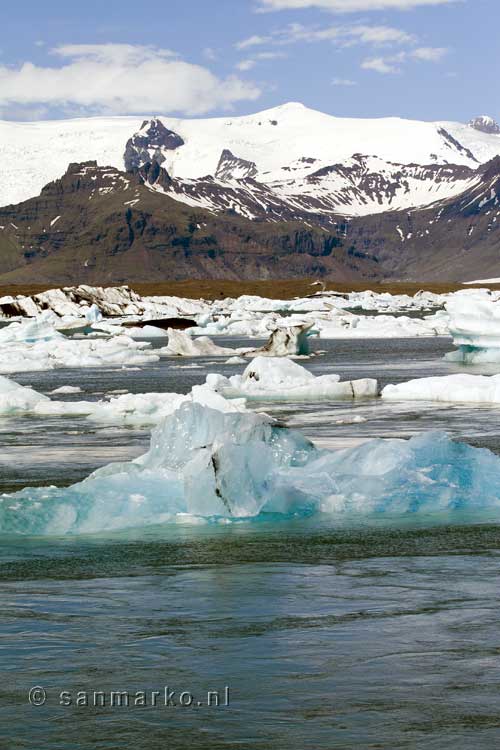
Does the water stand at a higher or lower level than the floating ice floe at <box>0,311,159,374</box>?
lower

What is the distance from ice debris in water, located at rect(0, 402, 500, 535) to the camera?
11820mm

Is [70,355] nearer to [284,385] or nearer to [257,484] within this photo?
[284,385]

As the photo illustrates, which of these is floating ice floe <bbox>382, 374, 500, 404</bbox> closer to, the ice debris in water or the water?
the ice debris in water

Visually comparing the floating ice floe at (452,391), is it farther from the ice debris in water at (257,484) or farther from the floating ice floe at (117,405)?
the ice debris in water at (257,484)

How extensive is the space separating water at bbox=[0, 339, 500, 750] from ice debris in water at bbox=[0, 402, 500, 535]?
358 mm

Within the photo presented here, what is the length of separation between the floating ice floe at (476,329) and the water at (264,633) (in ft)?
92.0

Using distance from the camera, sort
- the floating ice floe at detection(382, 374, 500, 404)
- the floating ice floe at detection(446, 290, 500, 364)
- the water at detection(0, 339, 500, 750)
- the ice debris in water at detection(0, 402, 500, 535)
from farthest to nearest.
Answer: the floating ice floe at detection(446, 290, 500, 364), the floating ice floe at detection(382, 374, 500, 404), the ice debris in water at detection(0, 402, 500, 535), the water at detection(0, 339, 500, 750)

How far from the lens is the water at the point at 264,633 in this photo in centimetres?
607

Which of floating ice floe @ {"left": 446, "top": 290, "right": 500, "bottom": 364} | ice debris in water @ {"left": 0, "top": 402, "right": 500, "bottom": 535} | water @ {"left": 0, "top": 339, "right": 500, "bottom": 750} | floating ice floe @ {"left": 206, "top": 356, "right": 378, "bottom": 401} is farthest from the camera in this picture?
floating ice floe @ {"left": 446, "top": 290, "right": 500, "bottom": 364}

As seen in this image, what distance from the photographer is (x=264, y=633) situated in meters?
7.82

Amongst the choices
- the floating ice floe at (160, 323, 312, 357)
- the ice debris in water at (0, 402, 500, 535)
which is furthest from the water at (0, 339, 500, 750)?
the floating ice floe at (160, 323, 312, 357)

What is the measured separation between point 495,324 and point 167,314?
65.9 meters

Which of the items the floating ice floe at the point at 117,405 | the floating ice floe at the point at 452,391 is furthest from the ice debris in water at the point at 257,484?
the floating ice floe at the point at 452,391

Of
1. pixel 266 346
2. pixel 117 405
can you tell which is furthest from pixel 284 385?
pixel 266 346
